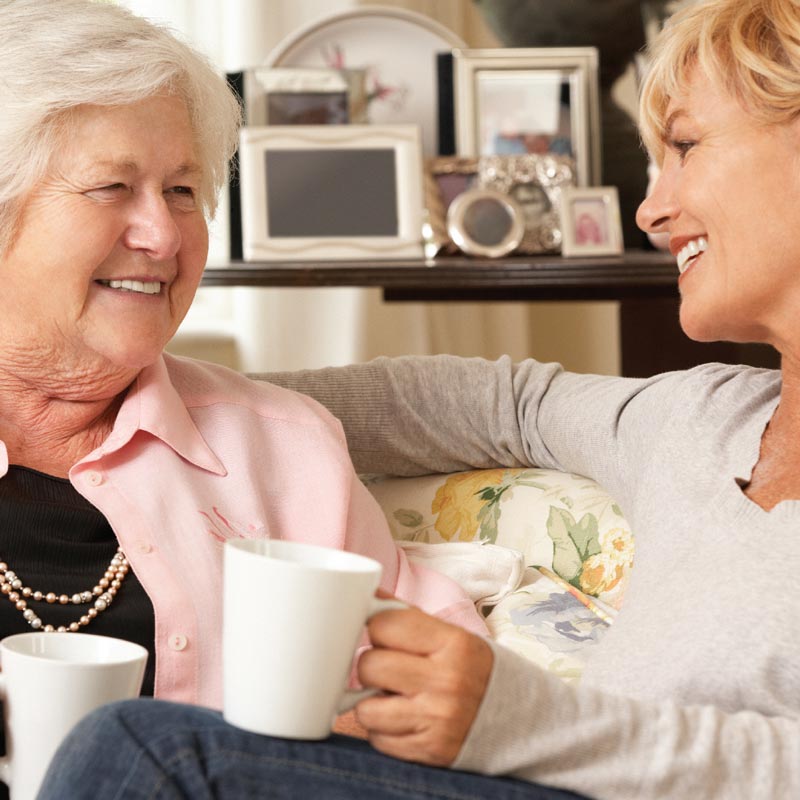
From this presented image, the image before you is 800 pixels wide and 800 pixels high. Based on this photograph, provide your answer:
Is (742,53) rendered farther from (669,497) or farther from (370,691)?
(370,691)

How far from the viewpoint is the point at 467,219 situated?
2781 mm

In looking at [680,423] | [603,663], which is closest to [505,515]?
[680,423]

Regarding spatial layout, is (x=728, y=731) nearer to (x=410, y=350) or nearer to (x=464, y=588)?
(x=464, y=588)

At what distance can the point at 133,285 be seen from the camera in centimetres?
138

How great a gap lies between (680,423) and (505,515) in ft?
1.06

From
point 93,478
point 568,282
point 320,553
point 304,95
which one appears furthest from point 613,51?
point 320,553

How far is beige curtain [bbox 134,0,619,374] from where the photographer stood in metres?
3.45

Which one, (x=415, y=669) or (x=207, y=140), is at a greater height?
(x=207, y=140)

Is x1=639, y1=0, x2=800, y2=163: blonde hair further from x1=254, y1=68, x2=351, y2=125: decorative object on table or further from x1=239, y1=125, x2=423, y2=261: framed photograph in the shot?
x1=254, y1=68, x2=351, y2=125: decorative object on table

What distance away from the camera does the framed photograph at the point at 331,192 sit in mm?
2723

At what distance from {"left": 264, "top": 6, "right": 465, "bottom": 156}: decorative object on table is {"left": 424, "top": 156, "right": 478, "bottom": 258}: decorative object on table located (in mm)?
217

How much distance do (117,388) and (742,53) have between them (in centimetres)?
73

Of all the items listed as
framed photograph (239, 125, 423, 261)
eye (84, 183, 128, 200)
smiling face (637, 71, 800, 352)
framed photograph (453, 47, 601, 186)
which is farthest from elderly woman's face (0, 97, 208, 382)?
framed photograph (453, 47, 601, 186)

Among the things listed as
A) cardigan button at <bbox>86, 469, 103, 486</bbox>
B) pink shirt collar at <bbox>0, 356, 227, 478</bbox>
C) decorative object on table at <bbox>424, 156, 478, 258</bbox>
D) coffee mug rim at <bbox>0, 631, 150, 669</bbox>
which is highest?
Answer: decorative object on table at <bbox>424, 156, 478, 258</bbox>
